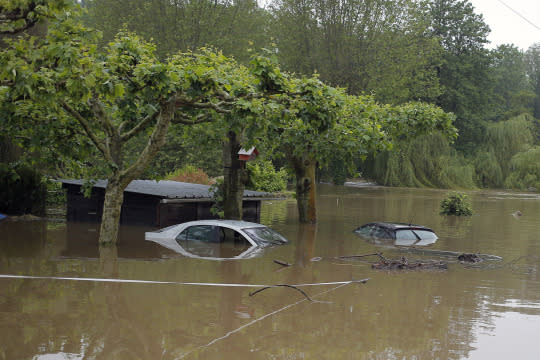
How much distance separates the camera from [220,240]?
1606cm

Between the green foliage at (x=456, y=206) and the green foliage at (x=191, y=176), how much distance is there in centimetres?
1410

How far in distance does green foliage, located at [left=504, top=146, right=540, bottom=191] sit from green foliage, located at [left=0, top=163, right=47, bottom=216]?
39.3 m

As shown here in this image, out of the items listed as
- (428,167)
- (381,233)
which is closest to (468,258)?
(381,233)

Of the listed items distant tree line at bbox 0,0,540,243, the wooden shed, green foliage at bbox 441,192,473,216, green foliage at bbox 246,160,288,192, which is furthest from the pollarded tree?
the wooden shed

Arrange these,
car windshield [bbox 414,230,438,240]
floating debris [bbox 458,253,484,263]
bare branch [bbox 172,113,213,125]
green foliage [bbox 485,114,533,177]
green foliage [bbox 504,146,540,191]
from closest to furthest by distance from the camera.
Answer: floating debris [bbox 458,253,484,263], bare branch [bbox 172,113,213,125], car windshield [bbox 414,230,438,240], green foliage [bbox 504,146,540,191], green foliage [bbox 485,114,533,177]

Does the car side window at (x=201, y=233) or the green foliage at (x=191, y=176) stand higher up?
the green foliage at (x=191, y=176)

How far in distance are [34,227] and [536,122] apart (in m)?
66.1

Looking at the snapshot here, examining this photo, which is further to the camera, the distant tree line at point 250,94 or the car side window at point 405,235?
the car side window at point 405,235

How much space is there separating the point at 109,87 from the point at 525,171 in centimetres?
4513

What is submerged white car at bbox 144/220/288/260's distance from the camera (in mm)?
15682

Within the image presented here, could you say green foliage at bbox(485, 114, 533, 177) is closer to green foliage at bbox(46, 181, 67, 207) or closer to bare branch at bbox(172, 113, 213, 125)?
green foliage at bbox(46, 181, 67, 207)

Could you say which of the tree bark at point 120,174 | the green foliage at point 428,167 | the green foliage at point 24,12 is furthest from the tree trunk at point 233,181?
the green foliage at point 428,167

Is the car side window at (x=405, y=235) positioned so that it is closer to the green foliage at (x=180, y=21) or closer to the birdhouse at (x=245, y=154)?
the birdhouse at (x=245, y=154)

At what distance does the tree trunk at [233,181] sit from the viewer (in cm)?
2105
